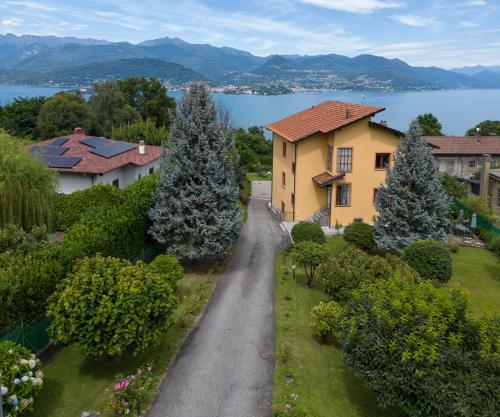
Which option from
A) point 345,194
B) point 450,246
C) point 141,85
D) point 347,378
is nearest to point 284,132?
point 345,194

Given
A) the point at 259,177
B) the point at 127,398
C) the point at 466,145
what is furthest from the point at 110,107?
the point at 127,398

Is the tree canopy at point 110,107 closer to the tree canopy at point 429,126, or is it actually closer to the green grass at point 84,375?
the tree canopy at point 429,126

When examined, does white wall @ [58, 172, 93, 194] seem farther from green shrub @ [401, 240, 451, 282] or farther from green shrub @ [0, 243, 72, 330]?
green shrub @ [401, 240, 451, 282]

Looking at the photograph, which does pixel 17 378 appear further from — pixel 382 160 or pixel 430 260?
pixel 382 160

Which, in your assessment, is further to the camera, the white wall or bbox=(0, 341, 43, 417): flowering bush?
the white wall

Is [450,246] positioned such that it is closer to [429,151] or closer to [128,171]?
[429,151]

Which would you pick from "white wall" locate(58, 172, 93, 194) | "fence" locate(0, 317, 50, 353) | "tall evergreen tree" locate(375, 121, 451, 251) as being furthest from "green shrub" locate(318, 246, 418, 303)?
"white wall" locate(58, 172, 93, 194)
